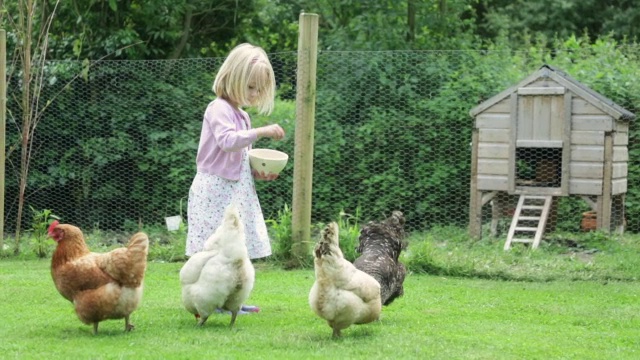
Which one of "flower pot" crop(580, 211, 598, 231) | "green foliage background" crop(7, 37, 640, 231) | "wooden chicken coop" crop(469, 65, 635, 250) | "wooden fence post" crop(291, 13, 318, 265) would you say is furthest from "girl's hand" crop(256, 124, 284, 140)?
"flower pot" crop(580, 211, 598, 231)

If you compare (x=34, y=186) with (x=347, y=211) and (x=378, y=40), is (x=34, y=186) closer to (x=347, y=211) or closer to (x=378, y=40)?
(x=347, y=211)

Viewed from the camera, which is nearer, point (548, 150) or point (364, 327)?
point (364, 327)

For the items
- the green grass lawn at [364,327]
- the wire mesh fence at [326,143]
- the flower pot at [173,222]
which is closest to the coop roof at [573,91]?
the wire mesh fence at [326,143]

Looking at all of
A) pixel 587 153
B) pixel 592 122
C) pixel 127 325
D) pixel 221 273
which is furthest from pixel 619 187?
pixel 127 325

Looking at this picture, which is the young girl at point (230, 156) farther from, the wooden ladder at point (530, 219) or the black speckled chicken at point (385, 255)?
the wooden ladder at point (530, 219)

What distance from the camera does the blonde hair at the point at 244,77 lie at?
6.43m

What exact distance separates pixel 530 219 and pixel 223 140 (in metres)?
4.62

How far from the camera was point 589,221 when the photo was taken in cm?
1013

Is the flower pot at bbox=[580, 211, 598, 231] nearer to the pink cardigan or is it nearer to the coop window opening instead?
the coop window opening

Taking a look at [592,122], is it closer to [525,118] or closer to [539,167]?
[525,118]

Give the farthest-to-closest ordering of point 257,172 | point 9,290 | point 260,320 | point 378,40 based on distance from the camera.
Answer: point 378,40 → point 9,290 → point 257,172 → point 260,320

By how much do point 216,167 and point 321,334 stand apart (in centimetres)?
146

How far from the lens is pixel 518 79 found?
10852mm

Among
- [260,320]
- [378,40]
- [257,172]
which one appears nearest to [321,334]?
[260,320]
